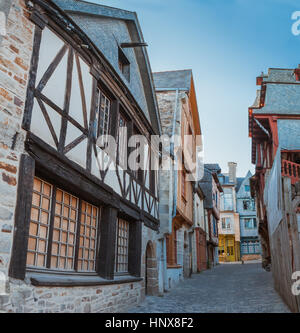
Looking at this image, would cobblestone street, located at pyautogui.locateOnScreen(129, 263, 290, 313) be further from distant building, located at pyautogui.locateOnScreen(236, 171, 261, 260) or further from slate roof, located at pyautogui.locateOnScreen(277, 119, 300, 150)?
distant building, located at pyautogui.locateOnScreen(236, 171, 261, 260)

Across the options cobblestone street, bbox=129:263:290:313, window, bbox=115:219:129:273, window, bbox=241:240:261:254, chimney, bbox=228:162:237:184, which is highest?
chimney, bbox=228:162:237:184

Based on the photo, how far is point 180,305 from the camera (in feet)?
26.4

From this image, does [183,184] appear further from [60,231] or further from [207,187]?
[207,187]

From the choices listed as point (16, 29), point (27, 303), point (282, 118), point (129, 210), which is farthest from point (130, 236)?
point (282, 118)

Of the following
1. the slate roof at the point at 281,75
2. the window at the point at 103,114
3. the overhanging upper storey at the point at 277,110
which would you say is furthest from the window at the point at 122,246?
the slate roof at the point at 281,75

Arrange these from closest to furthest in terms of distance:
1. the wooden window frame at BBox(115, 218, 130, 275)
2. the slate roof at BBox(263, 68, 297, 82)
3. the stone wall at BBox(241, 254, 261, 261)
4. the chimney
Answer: the wooden window frame at BBox(115, 218, 130, 275)
the slate roof at BBox(263, 68, 297, 82)
the stone wall at BBox(241, 254, 261, 261)
the chimney

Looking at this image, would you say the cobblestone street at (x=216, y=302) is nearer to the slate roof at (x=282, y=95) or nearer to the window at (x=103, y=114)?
the window at (x=103, y=114)

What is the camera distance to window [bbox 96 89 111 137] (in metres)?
6.90

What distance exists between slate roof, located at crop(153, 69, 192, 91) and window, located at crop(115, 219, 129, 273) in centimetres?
805

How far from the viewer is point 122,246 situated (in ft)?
26.6

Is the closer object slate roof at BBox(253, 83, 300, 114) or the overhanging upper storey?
the overhanging upper storey

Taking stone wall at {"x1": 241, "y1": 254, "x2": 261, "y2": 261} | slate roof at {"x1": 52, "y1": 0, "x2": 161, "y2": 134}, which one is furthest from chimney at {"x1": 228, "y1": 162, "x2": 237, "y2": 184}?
slate roof at {"x1": 52, "y1": 0, "x2": 161, "y2": 134}
